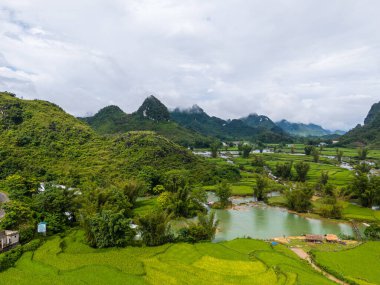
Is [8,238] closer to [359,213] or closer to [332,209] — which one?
[332,209]

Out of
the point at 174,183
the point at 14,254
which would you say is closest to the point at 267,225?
the point at 174,183

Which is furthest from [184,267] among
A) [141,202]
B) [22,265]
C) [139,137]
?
[139,137]

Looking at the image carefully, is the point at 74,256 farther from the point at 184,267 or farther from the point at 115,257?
the point at 184,267

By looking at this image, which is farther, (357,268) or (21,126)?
(21,126)

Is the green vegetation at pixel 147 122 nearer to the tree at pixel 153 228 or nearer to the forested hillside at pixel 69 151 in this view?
the forested hillside at pixel 69 151

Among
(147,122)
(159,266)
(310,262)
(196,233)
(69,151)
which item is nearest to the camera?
(159,266)
